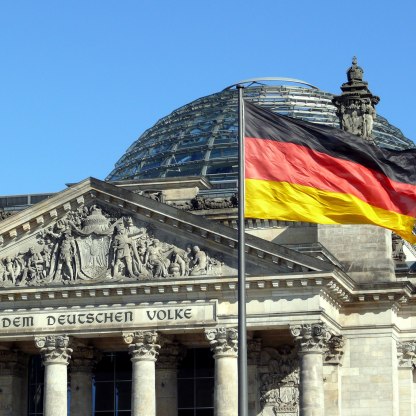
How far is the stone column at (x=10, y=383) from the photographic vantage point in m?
83.7

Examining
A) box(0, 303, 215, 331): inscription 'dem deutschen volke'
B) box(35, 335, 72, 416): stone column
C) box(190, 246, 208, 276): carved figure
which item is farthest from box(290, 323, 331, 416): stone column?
box(35, 335, 72, 416): stone column

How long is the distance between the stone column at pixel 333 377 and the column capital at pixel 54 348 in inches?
492

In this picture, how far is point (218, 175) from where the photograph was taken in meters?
99.1

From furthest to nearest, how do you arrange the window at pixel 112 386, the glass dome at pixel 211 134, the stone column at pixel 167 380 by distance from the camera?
1. the glass dome at pixel 211 134
2. the window at pixel 112 386
3. the stone column at pixel 167 380

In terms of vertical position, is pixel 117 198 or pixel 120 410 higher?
pixel 117 198

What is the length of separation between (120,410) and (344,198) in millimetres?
32176

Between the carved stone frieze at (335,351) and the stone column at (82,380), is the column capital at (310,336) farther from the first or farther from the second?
the stone column at (82,380)

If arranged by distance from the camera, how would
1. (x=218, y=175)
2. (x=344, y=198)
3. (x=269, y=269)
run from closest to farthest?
(x=344, y=198) → (x=269, y=269) → (x=218, y=175)

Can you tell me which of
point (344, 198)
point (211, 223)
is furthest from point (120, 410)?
point (344, 198)

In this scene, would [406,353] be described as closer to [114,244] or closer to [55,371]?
[114,244]

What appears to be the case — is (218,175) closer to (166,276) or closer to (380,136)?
(380,136)

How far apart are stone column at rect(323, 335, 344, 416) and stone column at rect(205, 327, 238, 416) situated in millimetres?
5552

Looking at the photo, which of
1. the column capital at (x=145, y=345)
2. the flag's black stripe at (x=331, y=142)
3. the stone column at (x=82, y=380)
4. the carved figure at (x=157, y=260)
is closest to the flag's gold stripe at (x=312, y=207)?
the flag's black stripe at (x=331, y=142)

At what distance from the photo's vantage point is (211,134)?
104 metres
